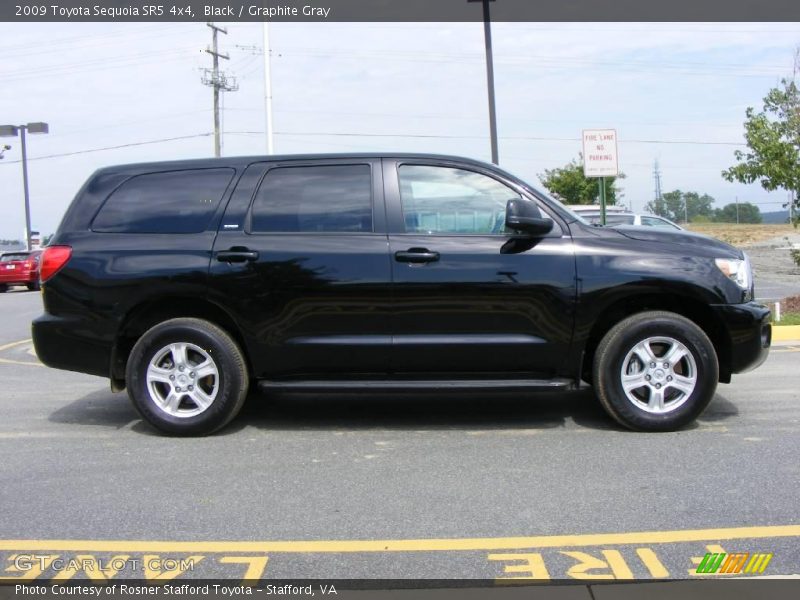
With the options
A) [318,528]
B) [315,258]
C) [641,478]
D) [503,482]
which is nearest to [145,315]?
[315,258]

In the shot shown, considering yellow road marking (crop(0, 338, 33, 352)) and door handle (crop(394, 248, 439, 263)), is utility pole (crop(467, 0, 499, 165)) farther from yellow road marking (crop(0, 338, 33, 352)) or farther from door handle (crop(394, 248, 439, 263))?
door handle (crop(394, 248, 439, 263))

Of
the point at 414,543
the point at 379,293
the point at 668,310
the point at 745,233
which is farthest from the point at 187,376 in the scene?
the point at 745,233

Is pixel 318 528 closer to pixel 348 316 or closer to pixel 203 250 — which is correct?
pixel 348 316

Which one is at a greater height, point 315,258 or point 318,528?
point 315,258

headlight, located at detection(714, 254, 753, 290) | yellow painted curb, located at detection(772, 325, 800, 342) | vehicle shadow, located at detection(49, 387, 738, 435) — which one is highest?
headlight, located at detection(714, 254, 753, 290)

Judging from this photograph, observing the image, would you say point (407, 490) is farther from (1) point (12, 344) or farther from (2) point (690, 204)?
(2) point (690, 204)

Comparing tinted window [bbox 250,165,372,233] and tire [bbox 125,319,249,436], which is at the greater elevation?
tinted window [bbox 250,165,372,233]

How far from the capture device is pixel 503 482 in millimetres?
4355

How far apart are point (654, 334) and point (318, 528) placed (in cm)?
269

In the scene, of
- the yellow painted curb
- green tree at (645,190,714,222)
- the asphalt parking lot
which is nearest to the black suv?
the asphalt parking lot

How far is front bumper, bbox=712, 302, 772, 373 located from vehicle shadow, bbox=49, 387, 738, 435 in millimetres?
594

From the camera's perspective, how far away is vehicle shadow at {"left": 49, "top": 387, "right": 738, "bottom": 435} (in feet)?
18.6

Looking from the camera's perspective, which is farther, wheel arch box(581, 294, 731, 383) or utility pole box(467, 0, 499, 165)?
utility pole box(467, 0, 499, 165)

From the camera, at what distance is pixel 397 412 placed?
20.0ft
